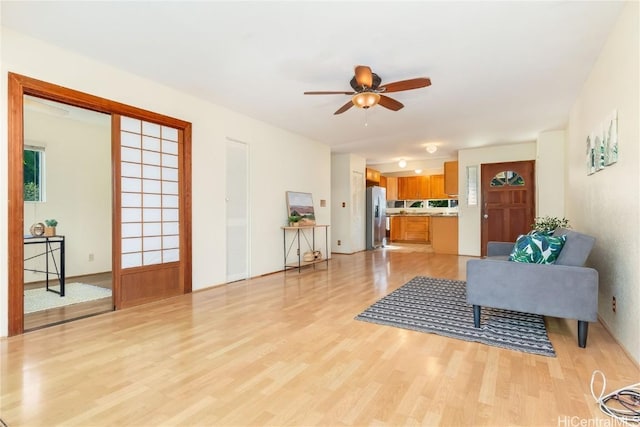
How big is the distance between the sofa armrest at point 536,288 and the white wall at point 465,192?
16.8ft

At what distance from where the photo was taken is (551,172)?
Answer: 6160 mm

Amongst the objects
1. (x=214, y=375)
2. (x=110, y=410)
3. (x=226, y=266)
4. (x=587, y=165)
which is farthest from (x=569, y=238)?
(x=226, y=266)

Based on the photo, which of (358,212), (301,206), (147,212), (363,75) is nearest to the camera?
(363,75)

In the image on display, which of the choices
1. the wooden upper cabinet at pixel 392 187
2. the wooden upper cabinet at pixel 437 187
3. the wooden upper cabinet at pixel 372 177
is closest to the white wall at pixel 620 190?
the wooden upper cabinet at pixel 372 177

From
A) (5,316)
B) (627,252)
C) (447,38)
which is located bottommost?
(5,316)

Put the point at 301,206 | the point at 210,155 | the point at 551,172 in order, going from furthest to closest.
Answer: the point at 551,172, the point at 301,206, the point at 210,155

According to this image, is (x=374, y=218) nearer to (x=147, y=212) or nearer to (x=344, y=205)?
(x=344, y=205)

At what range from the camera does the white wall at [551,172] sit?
6039mm

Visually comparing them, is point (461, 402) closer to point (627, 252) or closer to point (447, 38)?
point (627, 252)

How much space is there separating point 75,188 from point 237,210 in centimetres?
264

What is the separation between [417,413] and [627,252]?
6.57ft

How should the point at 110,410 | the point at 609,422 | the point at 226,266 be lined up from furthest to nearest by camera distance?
1. the point at 226,266
2. the point at 110,410
3. the point at 609,422

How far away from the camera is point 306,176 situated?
6.38 meters

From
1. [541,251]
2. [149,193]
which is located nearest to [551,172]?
[541,251]
